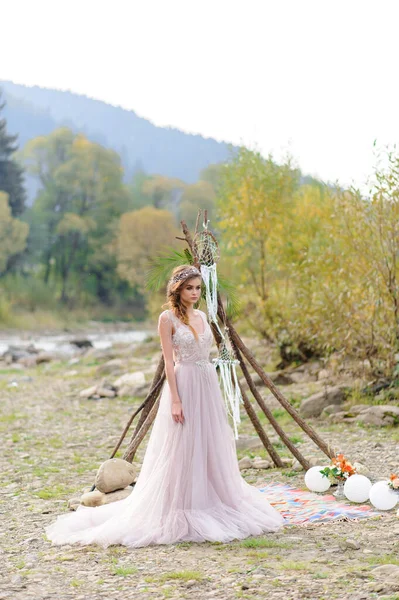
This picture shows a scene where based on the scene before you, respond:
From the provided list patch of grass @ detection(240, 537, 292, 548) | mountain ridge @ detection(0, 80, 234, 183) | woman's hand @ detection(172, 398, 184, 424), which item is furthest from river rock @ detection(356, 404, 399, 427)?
mountain ridge @ detection(0, 80, 234, 183)

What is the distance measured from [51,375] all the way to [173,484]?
1333 centimetres

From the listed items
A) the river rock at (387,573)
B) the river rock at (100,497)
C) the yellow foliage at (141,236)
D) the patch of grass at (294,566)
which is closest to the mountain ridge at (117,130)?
the yellow foliage at (141,236)

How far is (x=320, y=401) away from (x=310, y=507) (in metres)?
4.57

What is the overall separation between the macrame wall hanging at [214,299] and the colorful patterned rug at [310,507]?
0.73 meters

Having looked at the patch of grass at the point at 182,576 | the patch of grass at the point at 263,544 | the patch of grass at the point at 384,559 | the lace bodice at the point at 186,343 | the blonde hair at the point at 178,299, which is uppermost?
the blonde hair at the point at 178,299

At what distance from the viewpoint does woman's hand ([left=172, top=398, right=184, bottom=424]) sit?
589 cm

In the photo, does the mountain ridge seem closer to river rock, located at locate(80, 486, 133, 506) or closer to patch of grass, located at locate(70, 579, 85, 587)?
river rock, located at locate(80, 486, 133, 506)

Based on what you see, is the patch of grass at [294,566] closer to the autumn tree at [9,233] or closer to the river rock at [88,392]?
the river rock at [88,392]

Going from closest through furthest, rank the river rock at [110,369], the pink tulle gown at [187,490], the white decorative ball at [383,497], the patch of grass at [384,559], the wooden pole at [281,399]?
the patch of grass at [384,559], the pink tulle gown at [187,490], the white decorative ball at [383,497], the wooden pole at [281,399], the river rock at [110,369]

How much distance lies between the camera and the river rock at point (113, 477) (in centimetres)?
671

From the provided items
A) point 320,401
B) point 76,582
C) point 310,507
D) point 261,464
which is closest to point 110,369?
point 320,401

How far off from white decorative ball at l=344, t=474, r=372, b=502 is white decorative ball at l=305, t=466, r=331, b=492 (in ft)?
1.23

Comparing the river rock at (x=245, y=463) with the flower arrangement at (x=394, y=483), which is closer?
the flower arrangement at (x=394, y=483)

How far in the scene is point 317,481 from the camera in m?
6.87
